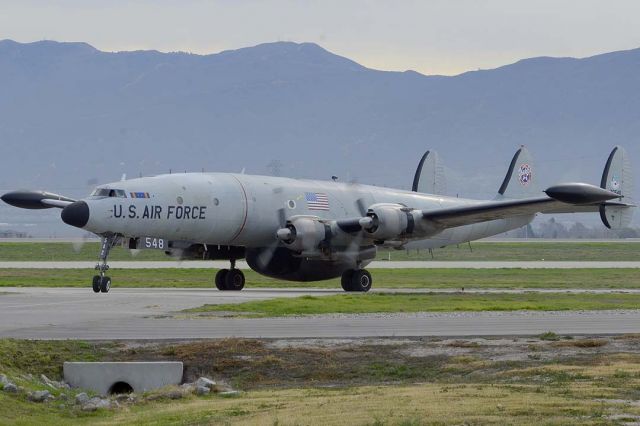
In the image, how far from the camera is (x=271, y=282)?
61.8 metres

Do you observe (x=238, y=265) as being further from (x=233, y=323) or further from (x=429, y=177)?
(x=233, y=323)

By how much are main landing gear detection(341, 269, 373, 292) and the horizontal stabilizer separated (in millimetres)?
11910

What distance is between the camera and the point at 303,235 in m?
50.8

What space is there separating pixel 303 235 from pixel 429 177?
14.2m

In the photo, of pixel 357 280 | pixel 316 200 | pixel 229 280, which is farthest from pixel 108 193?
pixel 357 280

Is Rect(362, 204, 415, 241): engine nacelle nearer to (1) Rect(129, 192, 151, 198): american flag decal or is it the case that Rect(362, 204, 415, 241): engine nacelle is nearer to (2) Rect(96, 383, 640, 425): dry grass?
(1) Rect(129, 192, 151, 198): american flag decal

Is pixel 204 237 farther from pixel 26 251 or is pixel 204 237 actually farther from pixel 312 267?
pixel 26 251

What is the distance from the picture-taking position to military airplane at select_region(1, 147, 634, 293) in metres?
47.3

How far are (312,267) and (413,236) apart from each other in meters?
4.54

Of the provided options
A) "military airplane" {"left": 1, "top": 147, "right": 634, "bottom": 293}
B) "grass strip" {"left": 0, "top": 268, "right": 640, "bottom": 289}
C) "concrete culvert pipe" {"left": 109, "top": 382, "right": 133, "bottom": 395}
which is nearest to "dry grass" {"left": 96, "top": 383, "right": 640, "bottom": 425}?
"concrete culvert pipe" {"left": 109, "top": 382, "right": 133, "bottom": 395}

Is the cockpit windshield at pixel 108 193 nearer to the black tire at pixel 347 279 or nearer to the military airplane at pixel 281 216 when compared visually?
the military airplane at pixel 281 216

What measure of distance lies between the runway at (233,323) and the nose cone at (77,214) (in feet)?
12.5

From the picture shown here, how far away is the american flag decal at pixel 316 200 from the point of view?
2143 inches

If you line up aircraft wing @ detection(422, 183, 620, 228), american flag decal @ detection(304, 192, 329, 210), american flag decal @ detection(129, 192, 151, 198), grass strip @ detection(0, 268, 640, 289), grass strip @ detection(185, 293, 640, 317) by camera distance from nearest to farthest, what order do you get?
grass strip @ detection(185, 293, 640, 317) < american flag decal @ detection(129, 192, 151, 198) < aircraft wing @ detection(422, 183, 620, 228) < american flag decal @ detection(304, 192, 329, 210) < grass strip @ detection(0, 268, 640, 289)
